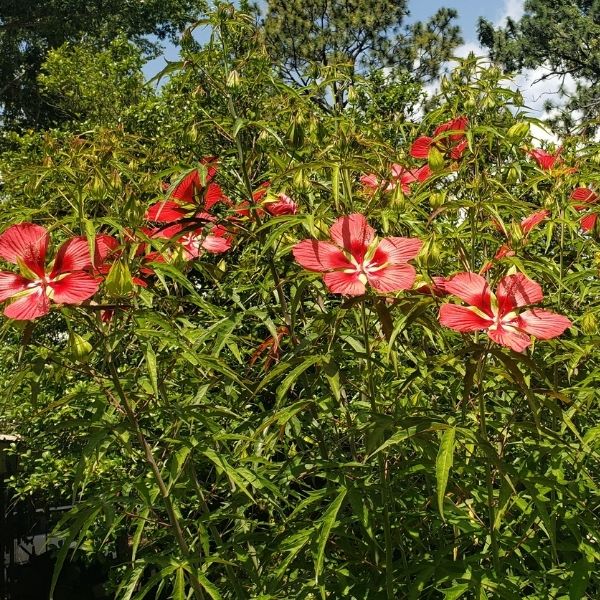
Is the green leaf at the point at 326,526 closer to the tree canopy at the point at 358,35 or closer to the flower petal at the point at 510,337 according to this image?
the flower petal at the point at 510,337

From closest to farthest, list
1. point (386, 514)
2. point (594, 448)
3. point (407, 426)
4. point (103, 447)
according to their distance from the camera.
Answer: point (407, 426)
point (386, 514)
point (594, 448)
point (103, 447)

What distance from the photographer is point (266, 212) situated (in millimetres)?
1647

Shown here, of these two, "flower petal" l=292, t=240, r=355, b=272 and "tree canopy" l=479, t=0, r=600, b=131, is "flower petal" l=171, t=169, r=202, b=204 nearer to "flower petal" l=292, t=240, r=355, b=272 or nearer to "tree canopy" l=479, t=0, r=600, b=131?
"flower petal" l=292, t=240, r=355, b=272

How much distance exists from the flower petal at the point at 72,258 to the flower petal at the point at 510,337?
2.05 ft

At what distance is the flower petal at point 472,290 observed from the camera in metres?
1.29

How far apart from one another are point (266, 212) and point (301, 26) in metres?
11.5

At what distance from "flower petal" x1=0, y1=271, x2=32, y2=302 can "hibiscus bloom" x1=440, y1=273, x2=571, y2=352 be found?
2.12 ft


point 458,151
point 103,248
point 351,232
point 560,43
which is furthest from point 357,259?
point 560,43

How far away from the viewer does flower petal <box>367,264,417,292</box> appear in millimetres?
1302

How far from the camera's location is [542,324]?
4.25 feet

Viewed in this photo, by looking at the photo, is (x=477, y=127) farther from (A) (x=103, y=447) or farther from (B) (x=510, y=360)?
(A) (x=103, y=447)

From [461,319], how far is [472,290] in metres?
0.07

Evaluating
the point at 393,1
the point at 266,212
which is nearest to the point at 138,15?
the point at 393,1

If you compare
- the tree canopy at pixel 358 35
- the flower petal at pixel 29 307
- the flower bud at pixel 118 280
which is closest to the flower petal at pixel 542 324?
the flower bud at pixel 118 280
